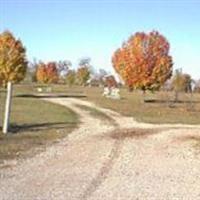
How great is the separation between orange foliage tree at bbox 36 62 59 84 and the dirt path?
116 metres

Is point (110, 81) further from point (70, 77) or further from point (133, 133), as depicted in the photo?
point (133, 133)

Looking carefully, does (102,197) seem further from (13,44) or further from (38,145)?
(13,44)

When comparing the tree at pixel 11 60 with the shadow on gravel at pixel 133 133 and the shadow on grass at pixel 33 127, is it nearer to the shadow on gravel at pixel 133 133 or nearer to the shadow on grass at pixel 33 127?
the shadow on grass at pixel 33 127

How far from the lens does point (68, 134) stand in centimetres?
2330

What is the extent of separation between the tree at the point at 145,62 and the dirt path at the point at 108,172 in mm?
42003

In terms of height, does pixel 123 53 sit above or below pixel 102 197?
above

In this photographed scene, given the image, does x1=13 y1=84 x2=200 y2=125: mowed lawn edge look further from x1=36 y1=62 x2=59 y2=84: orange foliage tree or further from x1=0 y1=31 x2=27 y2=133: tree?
x1=36 y1=62 x2=59 y2=84: orange foliage tree

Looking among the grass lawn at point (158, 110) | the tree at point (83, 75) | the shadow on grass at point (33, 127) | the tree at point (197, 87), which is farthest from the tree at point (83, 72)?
the shadow on grass at point (33, 127)

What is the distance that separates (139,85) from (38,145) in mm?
45642

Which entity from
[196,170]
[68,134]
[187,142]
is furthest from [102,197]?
[68,134]

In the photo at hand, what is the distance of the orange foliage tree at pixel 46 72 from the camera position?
13688cm

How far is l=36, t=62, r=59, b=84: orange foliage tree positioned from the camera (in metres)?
137

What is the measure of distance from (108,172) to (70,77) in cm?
12745

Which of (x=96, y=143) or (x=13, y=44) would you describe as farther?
(x=13, y=44)
